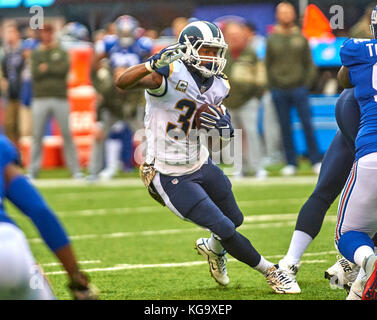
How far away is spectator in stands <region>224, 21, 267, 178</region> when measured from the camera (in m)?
10.8

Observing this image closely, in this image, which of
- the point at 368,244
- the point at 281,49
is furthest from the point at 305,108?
the point at 368,244

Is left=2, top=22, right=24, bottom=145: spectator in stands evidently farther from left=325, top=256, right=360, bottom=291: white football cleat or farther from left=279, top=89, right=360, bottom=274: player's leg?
left=325, top=256, right=360, bottom=291: white football cleat

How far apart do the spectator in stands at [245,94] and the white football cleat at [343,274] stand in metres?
5.90

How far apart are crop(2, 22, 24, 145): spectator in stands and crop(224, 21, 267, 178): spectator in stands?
10.6 ft

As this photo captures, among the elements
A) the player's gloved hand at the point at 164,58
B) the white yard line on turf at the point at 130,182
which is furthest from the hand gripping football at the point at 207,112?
the white yard line on turf at the point at 130,182

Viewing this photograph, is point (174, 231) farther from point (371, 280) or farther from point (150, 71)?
point (371, 280)

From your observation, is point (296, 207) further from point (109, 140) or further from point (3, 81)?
point (3, 81)

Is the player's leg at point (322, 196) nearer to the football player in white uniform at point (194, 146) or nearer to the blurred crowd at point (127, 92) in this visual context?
the football player in white uniform at point (194, 146)

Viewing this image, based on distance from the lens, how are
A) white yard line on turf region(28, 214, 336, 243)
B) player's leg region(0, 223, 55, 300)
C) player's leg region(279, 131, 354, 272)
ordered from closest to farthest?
player's leg region(0, 223, 55, 300), player's leg region(279, 131, 354, 272), white yard line on turf region(28, 214, 336, 243)

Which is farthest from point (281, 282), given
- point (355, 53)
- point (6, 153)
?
point (6, 153)

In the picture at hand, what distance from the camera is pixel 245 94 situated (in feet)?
36.1

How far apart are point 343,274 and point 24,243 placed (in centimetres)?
241

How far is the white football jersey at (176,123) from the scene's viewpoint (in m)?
4.85

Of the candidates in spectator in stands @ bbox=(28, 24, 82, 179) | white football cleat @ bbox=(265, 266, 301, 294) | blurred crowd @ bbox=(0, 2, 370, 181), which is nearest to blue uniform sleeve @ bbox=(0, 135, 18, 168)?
white football cleat @ bbox=(265, 266, 301, 294)
